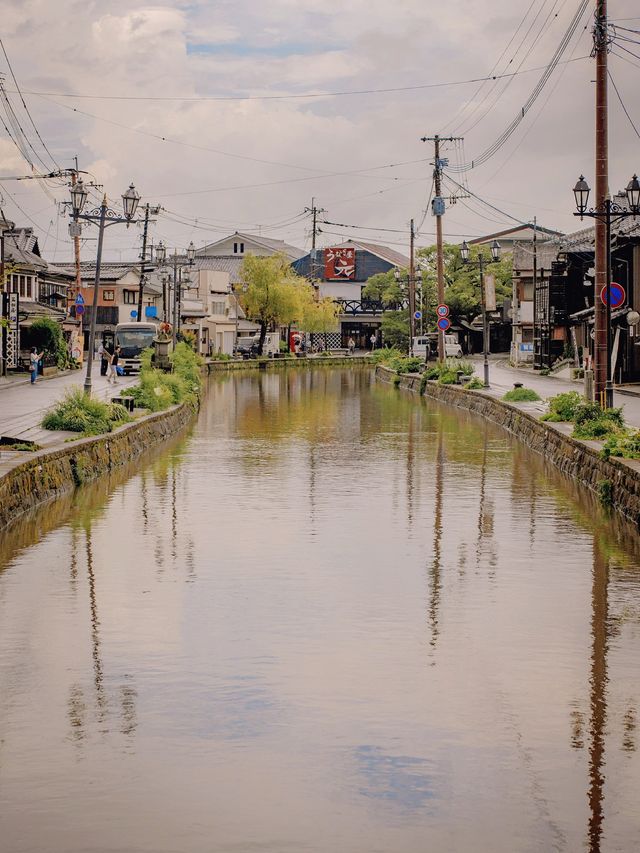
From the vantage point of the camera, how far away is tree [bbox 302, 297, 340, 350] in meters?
109

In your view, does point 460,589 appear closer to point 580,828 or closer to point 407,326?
point 580,828

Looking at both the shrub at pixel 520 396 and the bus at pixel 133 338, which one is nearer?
the shrub at pixel 520 396

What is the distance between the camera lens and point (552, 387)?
51.3m

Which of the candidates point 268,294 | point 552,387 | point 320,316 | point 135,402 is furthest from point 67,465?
point 320,316

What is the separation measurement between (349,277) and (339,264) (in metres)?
1.64

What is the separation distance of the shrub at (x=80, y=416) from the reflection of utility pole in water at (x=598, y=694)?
515 inches

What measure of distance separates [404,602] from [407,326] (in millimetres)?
89239

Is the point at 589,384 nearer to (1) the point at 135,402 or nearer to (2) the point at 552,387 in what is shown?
(1) the point at 135,402

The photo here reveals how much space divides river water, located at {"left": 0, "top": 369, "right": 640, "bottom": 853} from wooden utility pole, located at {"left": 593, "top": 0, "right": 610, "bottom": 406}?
257 inches

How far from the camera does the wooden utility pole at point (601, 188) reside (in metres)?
26.5

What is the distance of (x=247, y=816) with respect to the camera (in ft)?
23.5

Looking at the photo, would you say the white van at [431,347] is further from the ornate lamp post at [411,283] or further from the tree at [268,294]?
the tree at [268,294]

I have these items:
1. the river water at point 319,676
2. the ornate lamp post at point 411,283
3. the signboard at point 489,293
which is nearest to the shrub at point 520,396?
the signboard at point 489,293

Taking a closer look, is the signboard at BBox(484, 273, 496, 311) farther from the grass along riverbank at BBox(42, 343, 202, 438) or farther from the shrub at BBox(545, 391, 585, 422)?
the shrub at BBox(545, 391, 585, 422)
